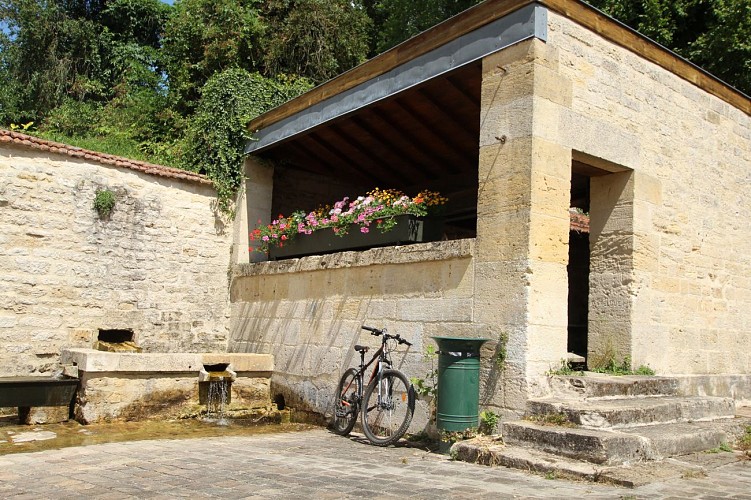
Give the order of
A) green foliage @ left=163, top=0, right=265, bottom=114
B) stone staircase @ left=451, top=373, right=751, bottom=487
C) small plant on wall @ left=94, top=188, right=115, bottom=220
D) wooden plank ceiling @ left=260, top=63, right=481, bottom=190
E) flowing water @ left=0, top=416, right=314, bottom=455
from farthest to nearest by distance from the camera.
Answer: green foliage @ left=163, top=0, right=265, bottom=114 → small plant on wall @ left=94, top=188, right=115, bottom=220 → wooden plank ceiling @ left=260, top=63, right=481, bottom=190 → flowing water @ left=0, top=416, right=314, bottom=455 → stone staircase @ left=451, top=373, right=751, bottom=487

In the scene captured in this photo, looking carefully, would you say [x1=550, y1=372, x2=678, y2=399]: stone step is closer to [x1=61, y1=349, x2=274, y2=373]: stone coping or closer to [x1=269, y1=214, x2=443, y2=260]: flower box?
[x1=269, y1=214, x2=443, y2=260]: flower box

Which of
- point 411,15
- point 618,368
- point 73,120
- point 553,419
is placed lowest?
point 553,419

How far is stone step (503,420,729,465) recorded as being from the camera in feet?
15.0

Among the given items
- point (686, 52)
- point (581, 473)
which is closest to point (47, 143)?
point (581, 473)

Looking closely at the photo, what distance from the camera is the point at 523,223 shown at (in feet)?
18.7

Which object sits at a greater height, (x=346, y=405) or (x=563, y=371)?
(x=563, y=371)

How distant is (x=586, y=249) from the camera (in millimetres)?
10148

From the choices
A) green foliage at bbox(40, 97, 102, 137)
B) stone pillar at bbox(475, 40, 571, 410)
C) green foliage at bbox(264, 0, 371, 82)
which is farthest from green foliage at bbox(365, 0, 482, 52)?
stone pillar at bbox(475, 40, 571, 410)

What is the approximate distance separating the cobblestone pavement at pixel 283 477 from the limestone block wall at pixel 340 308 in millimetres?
1302

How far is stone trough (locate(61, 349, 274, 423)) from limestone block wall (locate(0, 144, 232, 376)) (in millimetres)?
613

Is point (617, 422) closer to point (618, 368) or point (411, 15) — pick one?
point (618, 368)

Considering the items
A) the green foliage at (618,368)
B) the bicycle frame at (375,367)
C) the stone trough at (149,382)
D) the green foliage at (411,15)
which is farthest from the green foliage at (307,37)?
the green foliage at (618,368)

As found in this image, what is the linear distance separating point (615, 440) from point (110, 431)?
4803mm

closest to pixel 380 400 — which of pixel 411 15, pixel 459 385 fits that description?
pixel 459 385
